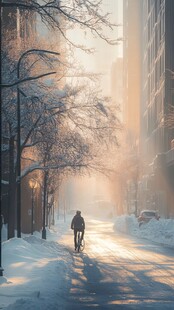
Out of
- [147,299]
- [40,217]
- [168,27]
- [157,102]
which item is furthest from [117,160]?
[147,299]

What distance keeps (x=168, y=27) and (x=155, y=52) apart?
13826 mm

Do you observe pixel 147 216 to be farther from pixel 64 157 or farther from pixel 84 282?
pixel 84 282

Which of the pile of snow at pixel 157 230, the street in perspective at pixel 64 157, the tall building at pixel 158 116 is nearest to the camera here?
the street in perspective at pixel 64 157

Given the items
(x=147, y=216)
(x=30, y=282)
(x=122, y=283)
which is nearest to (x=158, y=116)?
(x=147, y=216)

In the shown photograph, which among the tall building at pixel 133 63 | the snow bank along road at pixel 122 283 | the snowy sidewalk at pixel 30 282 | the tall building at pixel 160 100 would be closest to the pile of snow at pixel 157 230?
the tall building at pixel 160 100

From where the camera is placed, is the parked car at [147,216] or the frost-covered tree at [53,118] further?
the parked car at [147,216]

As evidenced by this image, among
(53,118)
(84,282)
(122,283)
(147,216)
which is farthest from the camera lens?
(147,216)

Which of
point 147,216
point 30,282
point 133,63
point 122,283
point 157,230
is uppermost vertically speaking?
point 133,63

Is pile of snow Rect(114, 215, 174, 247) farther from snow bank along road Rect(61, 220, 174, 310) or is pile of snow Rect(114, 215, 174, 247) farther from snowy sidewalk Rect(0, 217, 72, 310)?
snowy sidewalk Rect(0, 217, 72, 310)

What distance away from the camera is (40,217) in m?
57.2

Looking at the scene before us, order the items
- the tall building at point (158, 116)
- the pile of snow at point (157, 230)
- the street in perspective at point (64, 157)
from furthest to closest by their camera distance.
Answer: the tall building at point (158, 116), the pile of snow at point (157, 230), the street in perspective at point (64, 157)

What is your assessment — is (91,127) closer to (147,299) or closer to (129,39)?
(147,299)

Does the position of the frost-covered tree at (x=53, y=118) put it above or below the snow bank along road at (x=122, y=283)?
above

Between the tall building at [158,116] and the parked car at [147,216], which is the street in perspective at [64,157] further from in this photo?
the tall building at [158,116]
